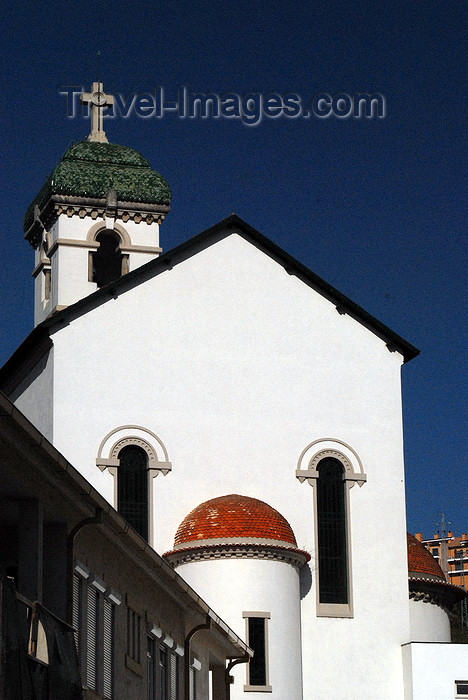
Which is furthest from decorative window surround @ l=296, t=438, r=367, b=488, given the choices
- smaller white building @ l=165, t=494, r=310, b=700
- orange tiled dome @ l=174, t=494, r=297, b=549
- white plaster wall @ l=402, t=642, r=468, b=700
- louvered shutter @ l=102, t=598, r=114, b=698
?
louvered shutter @ l=102, t=598, r=114, b=698

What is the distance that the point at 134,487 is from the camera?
4297 cm

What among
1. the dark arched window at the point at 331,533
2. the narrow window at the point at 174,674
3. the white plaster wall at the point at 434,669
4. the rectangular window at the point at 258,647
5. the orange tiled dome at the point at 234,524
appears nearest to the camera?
the narrow window at the point at 174,674

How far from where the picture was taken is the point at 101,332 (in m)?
43.8

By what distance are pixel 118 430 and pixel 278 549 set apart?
18.7 feet

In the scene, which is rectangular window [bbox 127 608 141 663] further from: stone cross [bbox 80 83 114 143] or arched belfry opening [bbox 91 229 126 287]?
stone cross [bbox 80 83 114 143]

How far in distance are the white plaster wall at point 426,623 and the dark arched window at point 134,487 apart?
26.5 feet

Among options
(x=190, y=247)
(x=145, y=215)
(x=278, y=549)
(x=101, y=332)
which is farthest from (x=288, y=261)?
(x=145, y=215)

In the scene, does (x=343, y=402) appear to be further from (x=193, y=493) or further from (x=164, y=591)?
(x=164, y=591)

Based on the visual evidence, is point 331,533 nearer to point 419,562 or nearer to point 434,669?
point 419,562

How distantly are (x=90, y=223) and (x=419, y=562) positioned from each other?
1864 cm

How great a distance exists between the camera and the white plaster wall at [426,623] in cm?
4412

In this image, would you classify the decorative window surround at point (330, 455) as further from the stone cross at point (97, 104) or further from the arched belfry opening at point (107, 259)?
the stone cross at point (97, 104)

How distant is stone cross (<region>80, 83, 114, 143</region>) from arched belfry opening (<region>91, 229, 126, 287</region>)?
5.35 metres

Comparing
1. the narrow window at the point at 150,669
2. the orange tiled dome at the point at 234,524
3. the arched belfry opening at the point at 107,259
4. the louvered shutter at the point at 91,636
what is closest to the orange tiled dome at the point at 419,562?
the orange tiled dome at the point at 234,524
